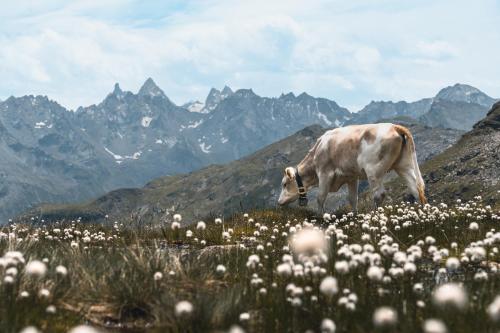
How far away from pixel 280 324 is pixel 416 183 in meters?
15.3

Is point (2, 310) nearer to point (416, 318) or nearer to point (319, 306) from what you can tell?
point (319, 306)

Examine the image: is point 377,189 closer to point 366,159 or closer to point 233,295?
point 366,159

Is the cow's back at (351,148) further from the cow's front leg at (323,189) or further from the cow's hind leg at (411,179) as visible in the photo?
the cow's hind leg at (411,179)

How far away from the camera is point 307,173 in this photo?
85.9ft

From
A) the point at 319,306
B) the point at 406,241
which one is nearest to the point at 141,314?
the point at 319,306

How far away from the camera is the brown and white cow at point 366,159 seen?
69.0 ft

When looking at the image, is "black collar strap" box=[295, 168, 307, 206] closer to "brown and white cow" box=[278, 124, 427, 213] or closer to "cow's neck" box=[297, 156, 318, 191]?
"brown and white cow" box=[278, 124, 427, 213]

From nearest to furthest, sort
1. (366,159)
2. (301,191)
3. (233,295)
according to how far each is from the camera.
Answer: (233,295) < (366,159) < (301,191)

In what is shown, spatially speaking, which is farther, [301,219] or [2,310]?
[301,219]

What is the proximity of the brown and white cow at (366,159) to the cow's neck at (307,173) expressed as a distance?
783 millimetres

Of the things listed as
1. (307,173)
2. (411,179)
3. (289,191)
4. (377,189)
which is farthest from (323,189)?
(289,191)

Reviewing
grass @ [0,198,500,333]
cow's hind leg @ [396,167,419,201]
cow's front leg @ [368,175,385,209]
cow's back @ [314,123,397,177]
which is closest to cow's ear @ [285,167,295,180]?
cow's back @ [314,123,397,177]

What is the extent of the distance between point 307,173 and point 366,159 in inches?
202

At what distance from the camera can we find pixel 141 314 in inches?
312
